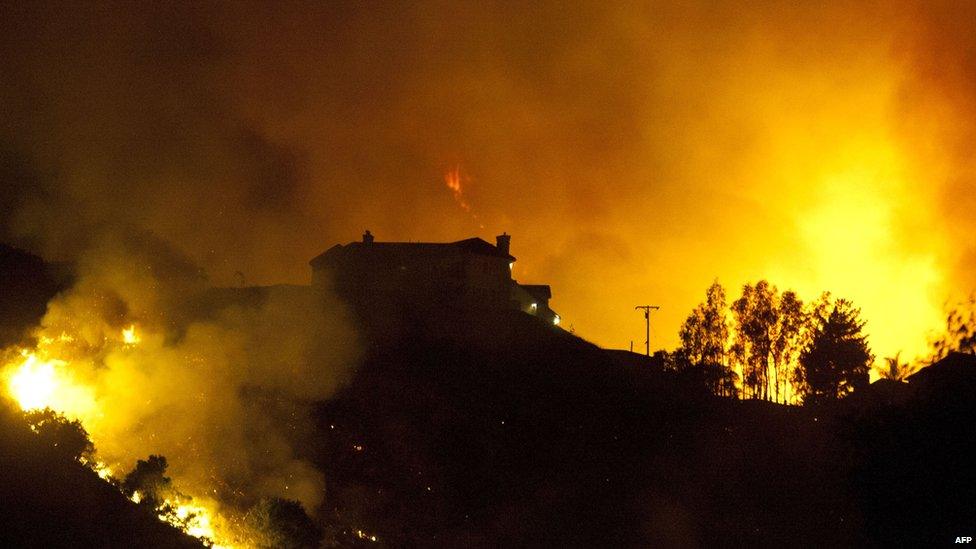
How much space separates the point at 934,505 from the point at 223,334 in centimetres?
3113

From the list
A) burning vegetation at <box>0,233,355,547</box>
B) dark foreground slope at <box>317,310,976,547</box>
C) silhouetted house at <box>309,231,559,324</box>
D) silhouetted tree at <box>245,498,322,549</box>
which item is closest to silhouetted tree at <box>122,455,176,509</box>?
burning vegetation at <box>0,233,355,547</box>

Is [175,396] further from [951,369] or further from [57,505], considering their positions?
[951,369]

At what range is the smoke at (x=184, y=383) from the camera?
28922mm

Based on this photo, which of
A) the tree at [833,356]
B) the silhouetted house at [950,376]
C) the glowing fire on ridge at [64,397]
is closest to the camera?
the silhouetted house at [950,376]

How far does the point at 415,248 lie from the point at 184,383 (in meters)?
29.8

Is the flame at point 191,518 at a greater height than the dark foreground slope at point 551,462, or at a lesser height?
lesser

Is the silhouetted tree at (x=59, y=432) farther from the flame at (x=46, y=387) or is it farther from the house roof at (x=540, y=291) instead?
the house roof at (x=540, y=291)

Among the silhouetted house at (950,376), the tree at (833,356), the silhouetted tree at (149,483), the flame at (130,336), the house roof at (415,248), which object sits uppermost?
the house roof at (415,248)

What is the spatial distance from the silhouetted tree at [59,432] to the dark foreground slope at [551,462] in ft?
37.2

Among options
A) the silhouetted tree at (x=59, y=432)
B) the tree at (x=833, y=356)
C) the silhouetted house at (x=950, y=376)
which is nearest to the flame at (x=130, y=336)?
the silhouetted tree at (x=59, y=432)

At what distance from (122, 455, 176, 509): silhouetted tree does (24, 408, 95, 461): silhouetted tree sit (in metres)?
1.62

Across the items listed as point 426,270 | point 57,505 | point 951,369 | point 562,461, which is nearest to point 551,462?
point 562,461

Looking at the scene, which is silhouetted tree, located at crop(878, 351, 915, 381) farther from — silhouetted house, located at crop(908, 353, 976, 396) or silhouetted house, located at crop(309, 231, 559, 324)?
silhouetted house, located at crop(309, 231, 559, 324)

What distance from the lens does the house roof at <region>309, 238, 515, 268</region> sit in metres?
61.2
